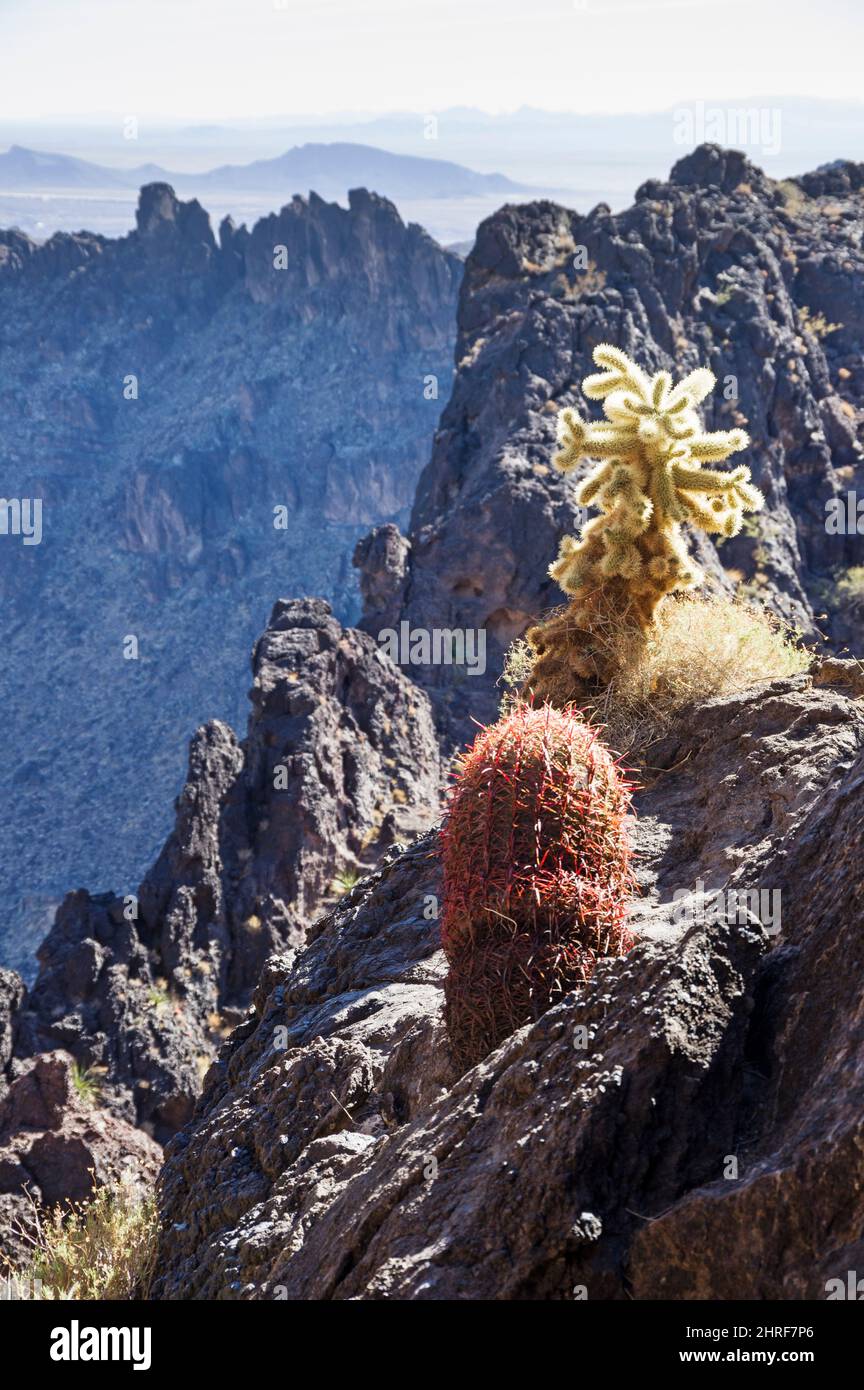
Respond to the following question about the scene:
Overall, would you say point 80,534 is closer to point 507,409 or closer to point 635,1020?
point 507,409

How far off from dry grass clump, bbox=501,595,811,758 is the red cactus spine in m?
2.96

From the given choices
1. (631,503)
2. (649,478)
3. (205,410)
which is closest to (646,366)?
(649,478)

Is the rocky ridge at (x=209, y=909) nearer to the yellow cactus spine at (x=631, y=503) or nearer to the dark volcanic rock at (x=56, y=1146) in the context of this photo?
the dark volcanic rock at (x=56, y=1146)

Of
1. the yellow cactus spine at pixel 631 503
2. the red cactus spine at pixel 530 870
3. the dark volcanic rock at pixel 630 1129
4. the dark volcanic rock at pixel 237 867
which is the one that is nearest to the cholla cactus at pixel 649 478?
the yellow cactus spine at pixel 631 503

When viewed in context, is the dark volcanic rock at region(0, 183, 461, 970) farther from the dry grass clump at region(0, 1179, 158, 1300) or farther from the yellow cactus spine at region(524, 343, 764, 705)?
the dry grass clump at region(0, 1179, 158, 1300)

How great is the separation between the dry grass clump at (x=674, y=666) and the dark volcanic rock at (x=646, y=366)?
13605 millimetres

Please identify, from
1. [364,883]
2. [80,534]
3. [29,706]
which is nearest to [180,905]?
[364,883]

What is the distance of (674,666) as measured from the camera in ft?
28.0

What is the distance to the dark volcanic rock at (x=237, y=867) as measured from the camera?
1612 cm

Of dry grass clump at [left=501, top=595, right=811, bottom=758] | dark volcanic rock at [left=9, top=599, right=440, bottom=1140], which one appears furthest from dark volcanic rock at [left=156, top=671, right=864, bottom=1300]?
dark volcanic rock at [left=9, top=599, right=440, bottom=1140]

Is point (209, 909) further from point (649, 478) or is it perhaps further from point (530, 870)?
point (530, 870)

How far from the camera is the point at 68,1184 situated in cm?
1335

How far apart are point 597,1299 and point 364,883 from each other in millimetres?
5324

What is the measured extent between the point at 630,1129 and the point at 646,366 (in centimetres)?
2550
